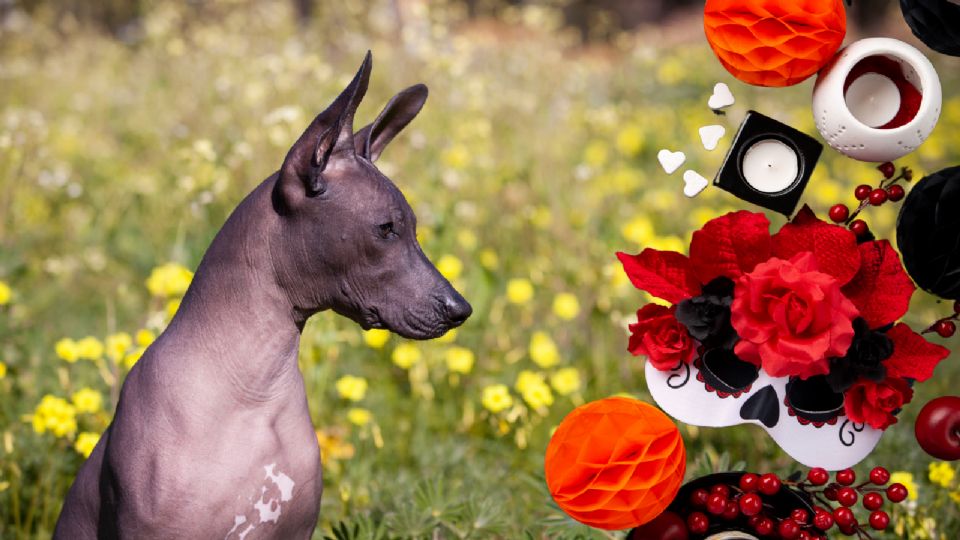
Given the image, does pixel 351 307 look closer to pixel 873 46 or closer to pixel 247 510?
pixel 247 510

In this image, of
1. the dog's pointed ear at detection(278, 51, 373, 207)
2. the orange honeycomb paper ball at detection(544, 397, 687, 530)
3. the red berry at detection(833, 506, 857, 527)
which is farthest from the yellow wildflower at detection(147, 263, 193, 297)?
the red berry at detection(833, 506, 857, 527)

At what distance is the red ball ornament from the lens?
1370mm

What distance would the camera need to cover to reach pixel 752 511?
135cm

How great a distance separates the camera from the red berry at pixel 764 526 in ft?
4.51

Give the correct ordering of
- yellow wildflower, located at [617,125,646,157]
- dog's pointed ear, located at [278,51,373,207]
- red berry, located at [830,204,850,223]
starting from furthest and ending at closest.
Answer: yellow wildflower, located at [617,125,646,157], red berry, located at [830,204,850,223], dog's pointed ear, located at [278,51,373,207]

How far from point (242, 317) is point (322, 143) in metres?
0.29

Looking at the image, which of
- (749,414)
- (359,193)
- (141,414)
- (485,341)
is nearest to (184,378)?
(141,414)

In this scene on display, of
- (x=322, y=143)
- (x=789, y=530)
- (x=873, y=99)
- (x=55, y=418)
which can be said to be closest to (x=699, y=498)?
(x=789, y=530)

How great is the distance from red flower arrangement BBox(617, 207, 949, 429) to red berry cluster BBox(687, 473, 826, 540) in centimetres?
17

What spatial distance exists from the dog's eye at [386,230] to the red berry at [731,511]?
660 millimetres

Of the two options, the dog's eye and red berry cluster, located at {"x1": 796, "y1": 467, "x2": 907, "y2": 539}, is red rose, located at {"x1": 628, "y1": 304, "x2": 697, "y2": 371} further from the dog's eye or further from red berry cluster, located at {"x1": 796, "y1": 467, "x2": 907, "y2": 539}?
the dog's eye

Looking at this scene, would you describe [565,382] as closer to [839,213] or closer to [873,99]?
[839,213]

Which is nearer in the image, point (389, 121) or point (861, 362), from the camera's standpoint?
point (861, 362)

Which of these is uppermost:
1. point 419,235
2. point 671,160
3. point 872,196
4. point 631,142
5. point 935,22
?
point 935,22
